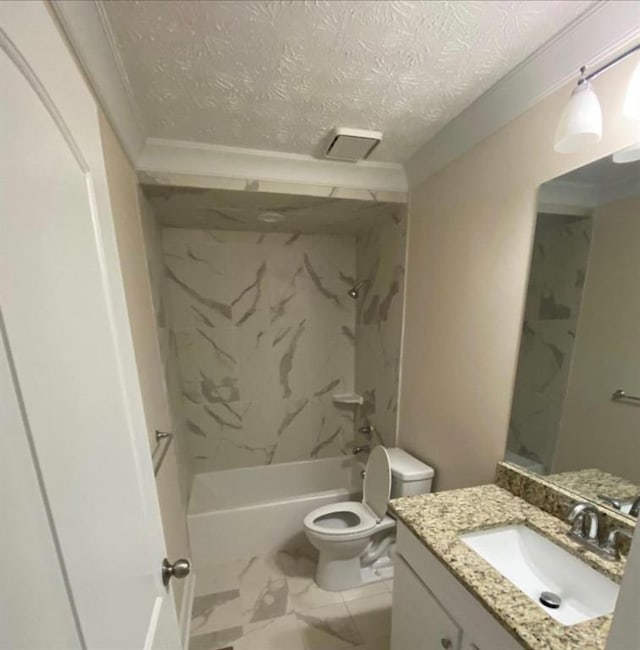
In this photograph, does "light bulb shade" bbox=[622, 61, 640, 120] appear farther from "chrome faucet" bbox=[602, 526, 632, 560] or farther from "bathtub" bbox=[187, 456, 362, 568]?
"bathtub" bbox=[187, 456, 362, 568]

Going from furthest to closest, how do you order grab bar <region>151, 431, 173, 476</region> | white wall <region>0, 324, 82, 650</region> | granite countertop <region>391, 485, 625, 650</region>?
grab bar <region>151, 431, 173, 476</region>, granite countertop <region>391, 485, 625, 650</region>, white wall <region>0, 324, 82, 650</region>

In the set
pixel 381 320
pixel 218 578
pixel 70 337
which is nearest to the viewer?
pixel 70 337

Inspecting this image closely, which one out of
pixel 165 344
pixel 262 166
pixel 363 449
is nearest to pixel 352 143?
pixel 262 166

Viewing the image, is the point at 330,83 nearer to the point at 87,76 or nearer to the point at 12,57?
the point at 87,76

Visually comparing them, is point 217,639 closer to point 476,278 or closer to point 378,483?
point 378,483

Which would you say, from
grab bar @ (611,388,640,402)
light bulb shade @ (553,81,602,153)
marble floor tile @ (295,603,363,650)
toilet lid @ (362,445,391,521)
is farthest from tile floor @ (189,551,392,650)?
light bulb shade @ (553,81,602,153)

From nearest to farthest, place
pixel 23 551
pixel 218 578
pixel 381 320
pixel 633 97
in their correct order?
1. pixel 23 551
2. pixel 633 97
3. pixel 218 578
4. pixel 381 320

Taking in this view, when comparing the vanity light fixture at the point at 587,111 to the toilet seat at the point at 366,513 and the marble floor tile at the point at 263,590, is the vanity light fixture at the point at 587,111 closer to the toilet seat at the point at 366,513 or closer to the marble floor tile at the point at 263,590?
the toilet seat at the point at 366,513

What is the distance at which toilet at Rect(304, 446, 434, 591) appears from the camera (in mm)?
1727

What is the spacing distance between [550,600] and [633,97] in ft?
4.43

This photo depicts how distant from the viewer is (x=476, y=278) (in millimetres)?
1400

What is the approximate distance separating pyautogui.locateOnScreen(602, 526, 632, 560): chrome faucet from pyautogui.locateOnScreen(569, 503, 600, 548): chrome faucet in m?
0.02

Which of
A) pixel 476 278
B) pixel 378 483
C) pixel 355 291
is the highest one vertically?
pixel 476 278

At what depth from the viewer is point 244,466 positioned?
106 inches
